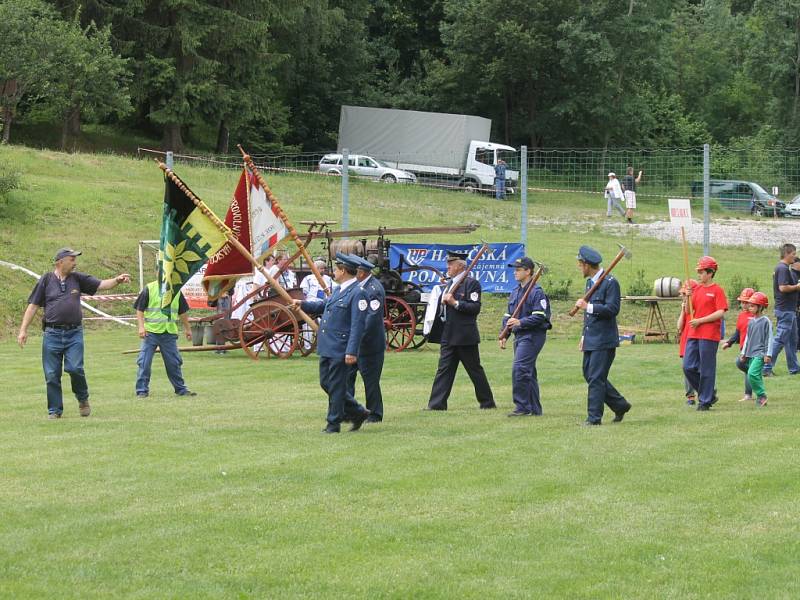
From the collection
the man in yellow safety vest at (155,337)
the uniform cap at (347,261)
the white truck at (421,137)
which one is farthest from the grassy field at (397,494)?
the white truck at (421,137)

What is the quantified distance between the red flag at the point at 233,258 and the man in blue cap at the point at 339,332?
2.20 meters

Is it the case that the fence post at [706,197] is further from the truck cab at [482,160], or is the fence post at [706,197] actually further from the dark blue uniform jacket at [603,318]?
the truck cab at [482,160]

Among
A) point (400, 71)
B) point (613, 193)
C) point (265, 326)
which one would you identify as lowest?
point (265, 326)

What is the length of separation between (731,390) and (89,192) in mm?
19397

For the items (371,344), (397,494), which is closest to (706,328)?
(371,344)

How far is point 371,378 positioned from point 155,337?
3628mm

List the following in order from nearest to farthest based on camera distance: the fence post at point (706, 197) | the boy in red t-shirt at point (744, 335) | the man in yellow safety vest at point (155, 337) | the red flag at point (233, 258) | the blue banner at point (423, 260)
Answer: the red flag at point (233, 258)
the boy in red t-shirt at point (744, 335)
the man in yellow safety vest at point (155, 337)
the blue banner at point (423, 260)
the fence post at point (706, 197)

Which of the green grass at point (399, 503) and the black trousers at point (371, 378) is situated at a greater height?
the black trousers at point (371, 378)

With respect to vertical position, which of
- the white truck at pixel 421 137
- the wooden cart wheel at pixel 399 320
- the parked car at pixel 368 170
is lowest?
the wooden cart wheel at pixel 399 320

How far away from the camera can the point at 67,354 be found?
13.2 metres

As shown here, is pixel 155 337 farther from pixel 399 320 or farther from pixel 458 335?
pixel 399 320

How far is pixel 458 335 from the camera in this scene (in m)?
13.9

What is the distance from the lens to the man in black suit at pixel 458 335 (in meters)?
13.9

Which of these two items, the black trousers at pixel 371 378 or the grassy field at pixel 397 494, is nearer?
the grassy field at pixel 397 494
